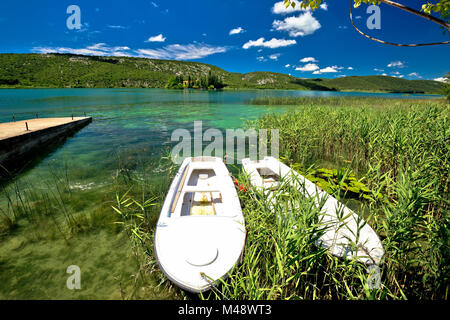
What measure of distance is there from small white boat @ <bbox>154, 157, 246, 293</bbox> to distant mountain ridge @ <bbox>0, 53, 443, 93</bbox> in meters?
33.0

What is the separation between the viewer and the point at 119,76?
108750 mm

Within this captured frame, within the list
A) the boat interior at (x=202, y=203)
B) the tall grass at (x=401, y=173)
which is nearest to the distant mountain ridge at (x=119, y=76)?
the tall grass at (x=401, y=173)

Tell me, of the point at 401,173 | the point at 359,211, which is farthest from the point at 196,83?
the point at 401,173

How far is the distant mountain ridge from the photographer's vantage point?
87.0 meters

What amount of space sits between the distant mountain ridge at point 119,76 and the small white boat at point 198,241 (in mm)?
32959

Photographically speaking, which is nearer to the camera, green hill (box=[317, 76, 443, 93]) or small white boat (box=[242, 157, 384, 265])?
small white boat (box=[242, 157, 384, 265])

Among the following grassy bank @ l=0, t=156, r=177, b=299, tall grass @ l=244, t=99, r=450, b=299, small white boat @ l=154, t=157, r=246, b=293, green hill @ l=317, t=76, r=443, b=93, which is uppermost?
green hill @ l=317, t=76, r=443, b=93

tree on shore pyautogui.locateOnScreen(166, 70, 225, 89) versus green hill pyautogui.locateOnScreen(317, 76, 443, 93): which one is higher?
green hill pyautogui.locateOnScreen(317, 76, 443, 93)

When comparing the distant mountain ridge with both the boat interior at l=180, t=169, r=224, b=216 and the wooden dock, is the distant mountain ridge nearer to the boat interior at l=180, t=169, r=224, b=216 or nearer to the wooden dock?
the boat interior at l=180, t=169, r=224, b=216

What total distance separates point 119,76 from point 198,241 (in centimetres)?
13371

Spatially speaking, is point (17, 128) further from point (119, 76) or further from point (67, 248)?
point (119, 76)

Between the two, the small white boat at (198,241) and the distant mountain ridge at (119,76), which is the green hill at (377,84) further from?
the small white boat at (198,241)

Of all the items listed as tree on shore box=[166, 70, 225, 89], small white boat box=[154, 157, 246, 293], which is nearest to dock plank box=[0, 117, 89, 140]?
small white boat box=[154, 157, 246, 293]
